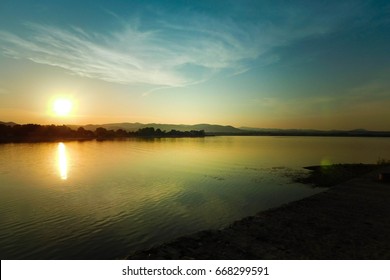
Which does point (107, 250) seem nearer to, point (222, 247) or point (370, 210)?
point (222, 247)

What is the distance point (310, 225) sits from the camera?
1847cm

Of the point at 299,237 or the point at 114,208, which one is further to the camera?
the point at 114,208

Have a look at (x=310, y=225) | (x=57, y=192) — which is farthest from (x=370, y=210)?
(x=57, y=192)

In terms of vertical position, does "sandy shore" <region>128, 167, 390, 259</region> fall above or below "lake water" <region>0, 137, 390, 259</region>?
above

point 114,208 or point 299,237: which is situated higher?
point 299,237

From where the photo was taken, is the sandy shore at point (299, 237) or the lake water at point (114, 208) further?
the lake water at point (114, 208)

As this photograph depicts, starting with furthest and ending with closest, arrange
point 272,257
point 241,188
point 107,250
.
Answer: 1. point 241,188
2. point 107,250
3. point 272,257

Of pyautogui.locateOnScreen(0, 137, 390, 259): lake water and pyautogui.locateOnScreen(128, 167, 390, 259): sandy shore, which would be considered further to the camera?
pyautogui.locateOnScreen(0, 137, 390, 259): lake water

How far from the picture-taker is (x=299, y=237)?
1606 cm

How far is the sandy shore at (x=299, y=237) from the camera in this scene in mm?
13680

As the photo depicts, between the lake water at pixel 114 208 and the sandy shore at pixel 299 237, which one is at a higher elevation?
the sandy shore at pixel 299 237

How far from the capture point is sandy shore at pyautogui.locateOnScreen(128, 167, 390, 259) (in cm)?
1368

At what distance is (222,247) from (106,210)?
13357 millimetres
